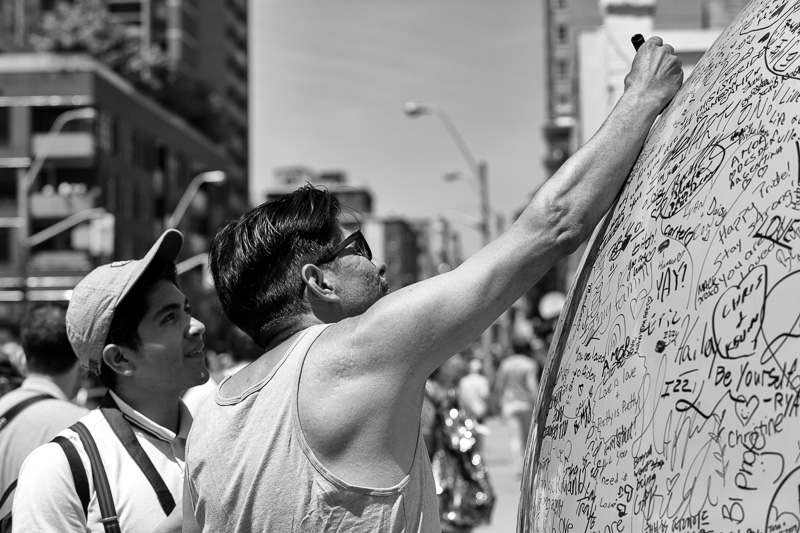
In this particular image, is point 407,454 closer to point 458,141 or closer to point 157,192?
point 458,141

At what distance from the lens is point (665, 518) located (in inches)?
54.1

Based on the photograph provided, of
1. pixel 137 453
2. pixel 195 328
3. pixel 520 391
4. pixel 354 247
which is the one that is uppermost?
pixel 354 247

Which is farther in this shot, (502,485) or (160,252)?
(502,485)

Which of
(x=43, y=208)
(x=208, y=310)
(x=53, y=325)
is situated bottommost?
(x=208, y=310)

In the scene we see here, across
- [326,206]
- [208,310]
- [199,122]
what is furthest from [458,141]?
[199,122]

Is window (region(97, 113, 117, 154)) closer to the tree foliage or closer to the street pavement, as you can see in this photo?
the tree foliage

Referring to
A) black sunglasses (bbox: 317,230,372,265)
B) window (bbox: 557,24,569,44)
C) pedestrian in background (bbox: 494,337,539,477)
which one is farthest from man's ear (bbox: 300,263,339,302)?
window (bbox: 557,24,569,44)

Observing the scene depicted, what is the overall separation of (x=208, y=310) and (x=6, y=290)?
39.7 ft

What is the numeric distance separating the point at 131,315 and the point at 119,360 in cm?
12

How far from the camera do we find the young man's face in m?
2.81

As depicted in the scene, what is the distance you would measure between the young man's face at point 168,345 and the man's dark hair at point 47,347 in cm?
165

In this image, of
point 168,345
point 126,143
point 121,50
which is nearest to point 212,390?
point 168,345

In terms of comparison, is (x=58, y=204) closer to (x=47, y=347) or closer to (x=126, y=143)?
(x=126, y=143)

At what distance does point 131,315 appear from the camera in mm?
2807
